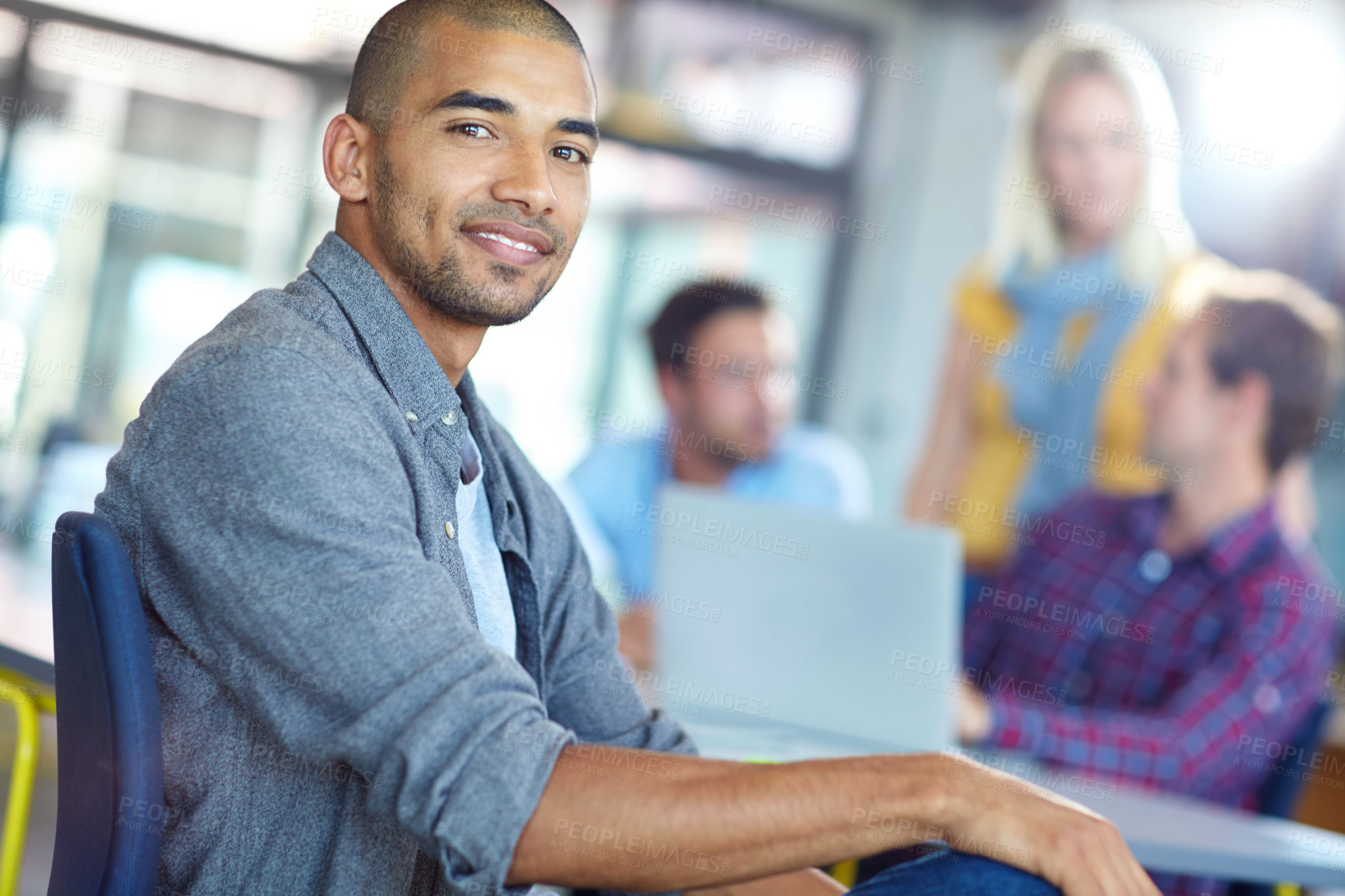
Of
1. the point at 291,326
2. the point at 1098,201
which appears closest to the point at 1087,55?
the point at 1098,201

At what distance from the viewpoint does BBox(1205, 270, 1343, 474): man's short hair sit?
2.15 m

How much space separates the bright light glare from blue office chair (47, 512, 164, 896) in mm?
4609

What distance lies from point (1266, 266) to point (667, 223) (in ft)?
7.25

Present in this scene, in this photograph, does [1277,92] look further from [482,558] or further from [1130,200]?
[482,558]

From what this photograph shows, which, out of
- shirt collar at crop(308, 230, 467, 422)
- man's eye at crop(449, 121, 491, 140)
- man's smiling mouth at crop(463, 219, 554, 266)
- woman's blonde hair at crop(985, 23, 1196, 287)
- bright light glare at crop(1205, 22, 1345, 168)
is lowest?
shirt collar at crop(308, 230, 467, 422)

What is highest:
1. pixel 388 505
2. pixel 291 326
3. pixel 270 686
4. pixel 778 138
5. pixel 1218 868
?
pixel 778 138

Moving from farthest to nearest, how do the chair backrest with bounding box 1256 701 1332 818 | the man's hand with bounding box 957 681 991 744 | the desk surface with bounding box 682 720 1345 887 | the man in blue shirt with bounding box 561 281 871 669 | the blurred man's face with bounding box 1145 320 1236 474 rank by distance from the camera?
the man in blue shirt with bounding box 561 281 871 669 < the blurred man's face with bounding box 1145 320 1236 474 < the chair backrest with bounding box 1256 701 1332 818 < the man's hand with bounding box 957 681 991 744 < the desk surface with bounding box 682 720 1345 887

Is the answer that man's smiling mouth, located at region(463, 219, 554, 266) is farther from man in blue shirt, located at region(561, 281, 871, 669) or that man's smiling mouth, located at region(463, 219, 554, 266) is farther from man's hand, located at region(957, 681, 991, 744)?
man in blue shirt, located at region(561, 281, 871, 669)

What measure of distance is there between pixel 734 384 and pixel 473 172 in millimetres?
1766

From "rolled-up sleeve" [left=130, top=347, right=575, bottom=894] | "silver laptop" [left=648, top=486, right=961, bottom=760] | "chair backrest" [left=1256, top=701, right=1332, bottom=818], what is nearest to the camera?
"rolled-up sleeve" [left=130, top=347, right=575, bottom=894]

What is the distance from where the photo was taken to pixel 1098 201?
9.74 feet

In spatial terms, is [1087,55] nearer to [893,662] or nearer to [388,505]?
[893,662]

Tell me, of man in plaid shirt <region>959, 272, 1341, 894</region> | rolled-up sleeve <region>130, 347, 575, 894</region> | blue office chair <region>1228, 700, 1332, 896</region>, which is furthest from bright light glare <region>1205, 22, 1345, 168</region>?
rolled-up sleeve <region>130, 347, 575, 894</region>

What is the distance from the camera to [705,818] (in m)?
0.89
